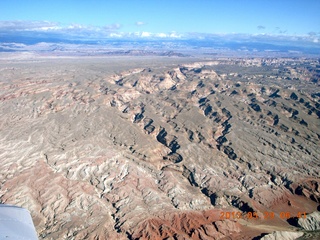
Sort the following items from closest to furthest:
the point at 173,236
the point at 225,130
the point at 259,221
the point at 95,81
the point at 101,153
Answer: the point at 173,236 < the point at 259,221 < the point at 101,153 < the point at 225,130 < the point at 95,81

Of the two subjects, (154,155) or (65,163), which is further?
(154,155)

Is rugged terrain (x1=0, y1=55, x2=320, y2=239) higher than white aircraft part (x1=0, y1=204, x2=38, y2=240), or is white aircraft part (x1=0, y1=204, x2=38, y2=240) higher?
white aircraft part (x1=0, y1=204, x2=38, y2=240)

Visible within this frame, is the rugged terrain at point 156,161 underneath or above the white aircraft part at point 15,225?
underneath

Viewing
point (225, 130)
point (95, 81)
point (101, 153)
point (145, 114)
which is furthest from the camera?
point (95, 81)

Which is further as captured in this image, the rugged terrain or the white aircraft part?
the rugged terrain

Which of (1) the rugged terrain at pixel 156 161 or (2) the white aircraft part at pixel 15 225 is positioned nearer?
(2) the white aircraft part at pixel 15 225

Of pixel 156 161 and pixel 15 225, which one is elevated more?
pixel 15 225

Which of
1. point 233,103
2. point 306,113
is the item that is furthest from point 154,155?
point 306,113

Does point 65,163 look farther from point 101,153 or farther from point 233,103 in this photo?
point 233,103
